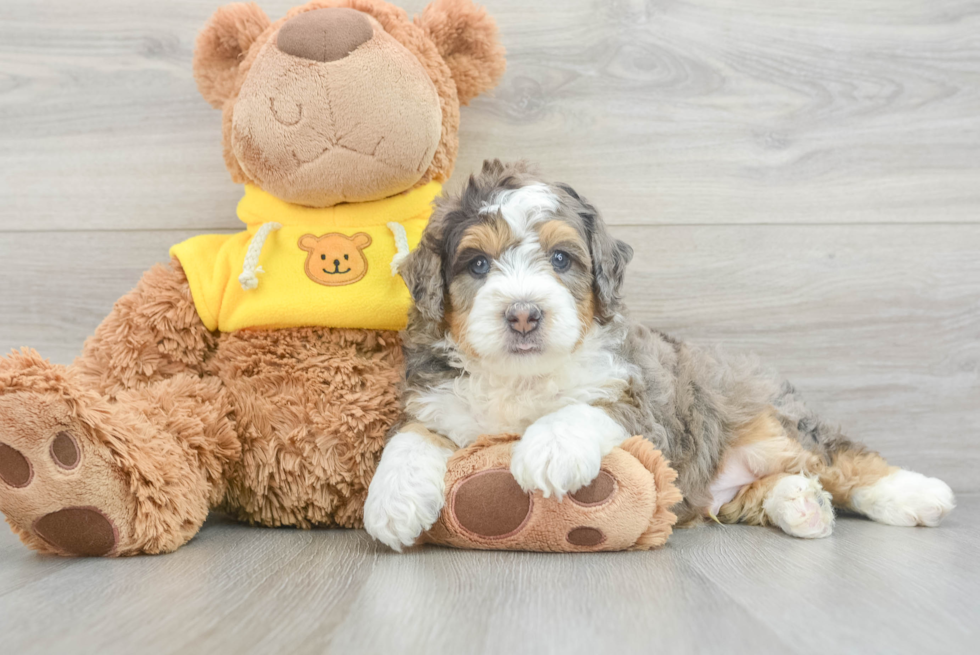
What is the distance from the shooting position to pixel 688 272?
2.67 m

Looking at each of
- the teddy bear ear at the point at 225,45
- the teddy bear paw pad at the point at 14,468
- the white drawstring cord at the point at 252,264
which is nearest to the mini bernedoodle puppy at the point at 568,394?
the white drawstring cord at the point at 252,264

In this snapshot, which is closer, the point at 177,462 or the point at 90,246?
the point at 177,462

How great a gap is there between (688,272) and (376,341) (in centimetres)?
119

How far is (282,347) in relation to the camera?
2.05 metres

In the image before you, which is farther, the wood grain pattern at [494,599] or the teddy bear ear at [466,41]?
the teddy bear ear at [466,41]

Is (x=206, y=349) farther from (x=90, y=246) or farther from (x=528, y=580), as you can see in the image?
(x=528, y=580)

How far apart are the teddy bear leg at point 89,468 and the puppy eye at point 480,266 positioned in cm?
80

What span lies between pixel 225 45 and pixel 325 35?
1.35 feet

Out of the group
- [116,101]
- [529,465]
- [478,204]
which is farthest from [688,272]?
[116,101]

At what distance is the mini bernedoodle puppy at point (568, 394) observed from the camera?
5.56ft

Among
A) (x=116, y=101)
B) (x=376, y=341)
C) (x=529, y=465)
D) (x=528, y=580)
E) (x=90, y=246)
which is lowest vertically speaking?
(x=528, y=580)

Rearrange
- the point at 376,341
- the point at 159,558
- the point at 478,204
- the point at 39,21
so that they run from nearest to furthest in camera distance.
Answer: the point at 159,558
the point at 478,204
the point at 376,341
the point at 39,21

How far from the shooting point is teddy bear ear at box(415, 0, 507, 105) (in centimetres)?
219

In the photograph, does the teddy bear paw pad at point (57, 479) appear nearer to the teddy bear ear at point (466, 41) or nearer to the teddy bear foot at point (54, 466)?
the teddy bear foot at point (54, 466)
